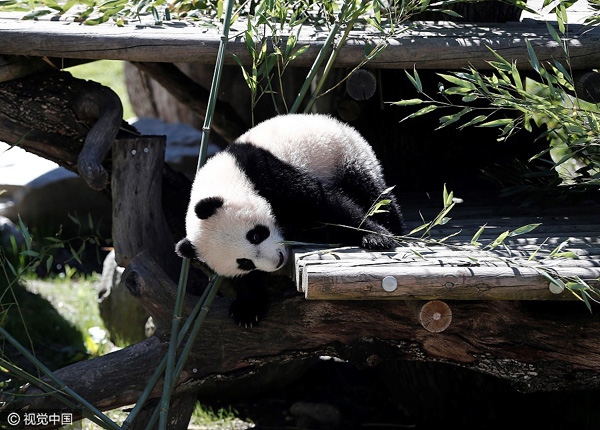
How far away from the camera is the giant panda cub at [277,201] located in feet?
8.53

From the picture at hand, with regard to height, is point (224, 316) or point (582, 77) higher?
point (582, 77)

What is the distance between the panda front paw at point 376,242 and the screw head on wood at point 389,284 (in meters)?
0.34

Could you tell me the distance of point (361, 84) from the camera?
9.95 ft

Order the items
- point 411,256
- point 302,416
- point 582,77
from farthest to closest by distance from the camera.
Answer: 1. point 302,416
2. point 582,77
3. point 411,256

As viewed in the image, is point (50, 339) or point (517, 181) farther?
point (50, 339)

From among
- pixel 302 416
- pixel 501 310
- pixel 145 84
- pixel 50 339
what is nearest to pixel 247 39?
pixel 501 310

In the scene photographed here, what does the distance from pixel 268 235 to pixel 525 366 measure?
3.54 feet

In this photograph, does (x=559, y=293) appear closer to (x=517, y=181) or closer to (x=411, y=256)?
(x=411, y=256)

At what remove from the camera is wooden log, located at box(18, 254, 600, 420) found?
Result: 2.54 metres

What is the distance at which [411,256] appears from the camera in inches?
93.7

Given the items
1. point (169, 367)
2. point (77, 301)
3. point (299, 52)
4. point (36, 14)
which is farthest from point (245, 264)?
point (77, 301)

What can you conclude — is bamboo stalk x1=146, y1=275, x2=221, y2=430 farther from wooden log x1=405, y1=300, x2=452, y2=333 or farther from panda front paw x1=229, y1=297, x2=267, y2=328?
wooden log x1=405, y1=300, x2=452, y2=333

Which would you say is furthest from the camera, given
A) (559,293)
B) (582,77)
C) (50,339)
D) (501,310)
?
(50,339)

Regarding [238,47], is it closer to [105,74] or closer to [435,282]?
[435,282]
